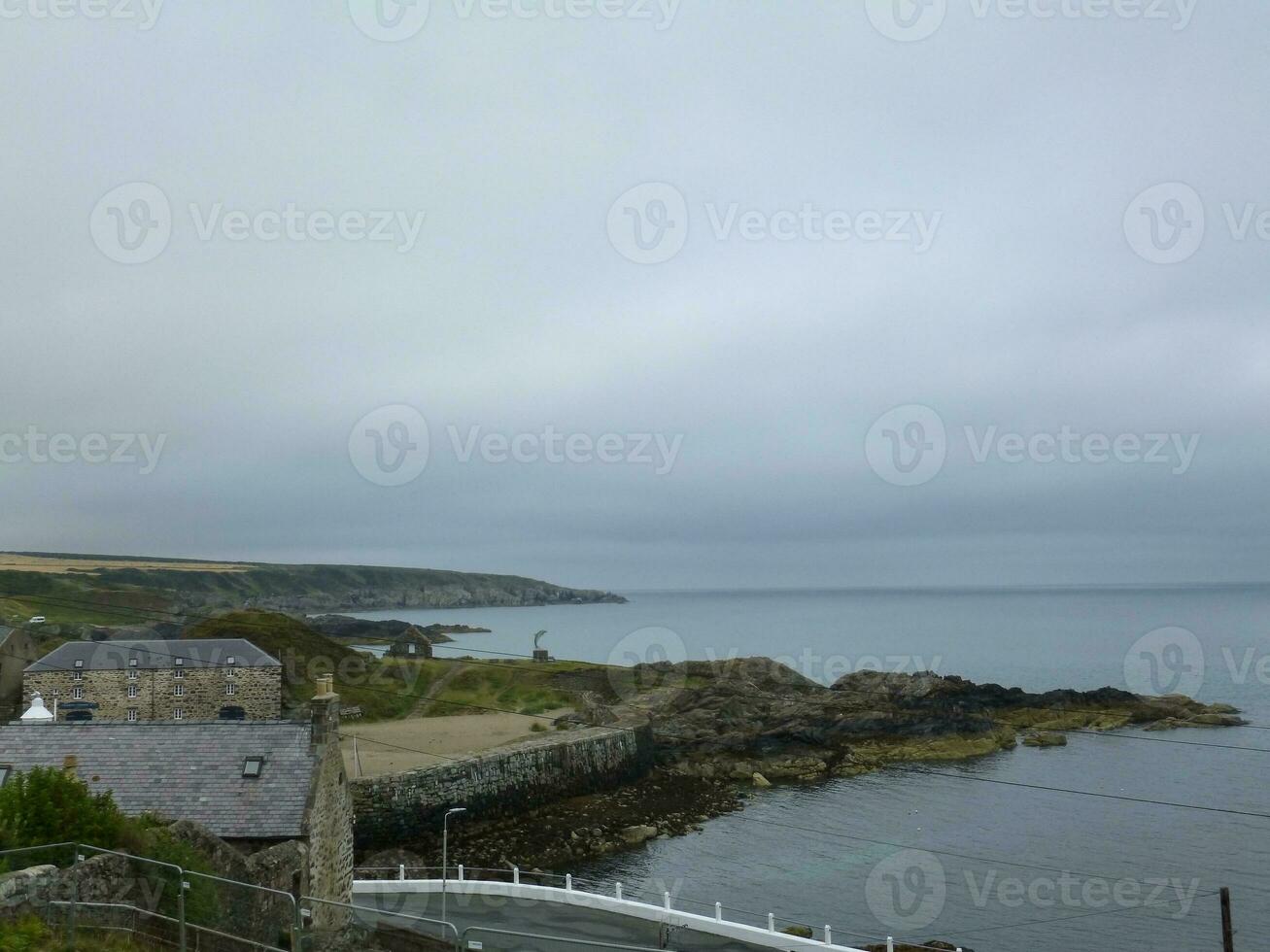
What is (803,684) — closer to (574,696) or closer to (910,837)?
(574,696)

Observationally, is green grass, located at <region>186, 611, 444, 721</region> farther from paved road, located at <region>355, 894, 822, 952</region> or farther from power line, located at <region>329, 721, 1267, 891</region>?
paved road, located at <region>355, 894, 822, 952</region>

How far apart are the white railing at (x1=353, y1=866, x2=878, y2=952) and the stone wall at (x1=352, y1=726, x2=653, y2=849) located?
45.1 feet

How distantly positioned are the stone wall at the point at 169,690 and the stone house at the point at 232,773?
1110 inches

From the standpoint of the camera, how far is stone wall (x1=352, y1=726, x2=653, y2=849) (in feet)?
132

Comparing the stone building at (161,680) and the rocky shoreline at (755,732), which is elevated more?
the stone building at (161,680)

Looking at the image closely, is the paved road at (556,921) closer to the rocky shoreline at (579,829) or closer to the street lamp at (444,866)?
the street lamp at (444,866)

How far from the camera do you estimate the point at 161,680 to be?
49.7 metres

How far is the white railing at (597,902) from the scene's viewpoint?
890 inches

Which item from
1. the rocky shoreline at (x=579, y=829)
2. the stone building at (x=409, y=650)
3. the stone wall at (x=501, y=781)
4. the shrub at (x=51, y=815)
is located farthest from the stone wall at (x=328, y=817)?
the stone building at (x=409, y=650)

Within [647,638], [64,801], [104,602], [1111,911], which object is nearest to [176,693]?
[64,801]

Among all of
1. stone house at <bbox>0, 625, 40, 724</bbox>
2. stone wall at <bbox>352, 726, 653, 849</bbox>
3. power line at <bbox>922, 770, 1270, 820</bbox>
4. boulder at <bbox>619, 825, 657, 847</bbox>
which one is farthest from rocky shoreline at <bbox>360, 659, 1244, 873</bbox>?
stone house at <bbox>0, 625, 40, 724</bbox>

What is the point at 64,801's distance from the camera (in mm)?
14445

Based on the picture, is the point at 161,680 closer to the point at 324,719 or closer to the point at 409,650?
the point at 324,719

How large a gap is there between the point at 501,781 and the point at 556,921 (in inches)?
883
